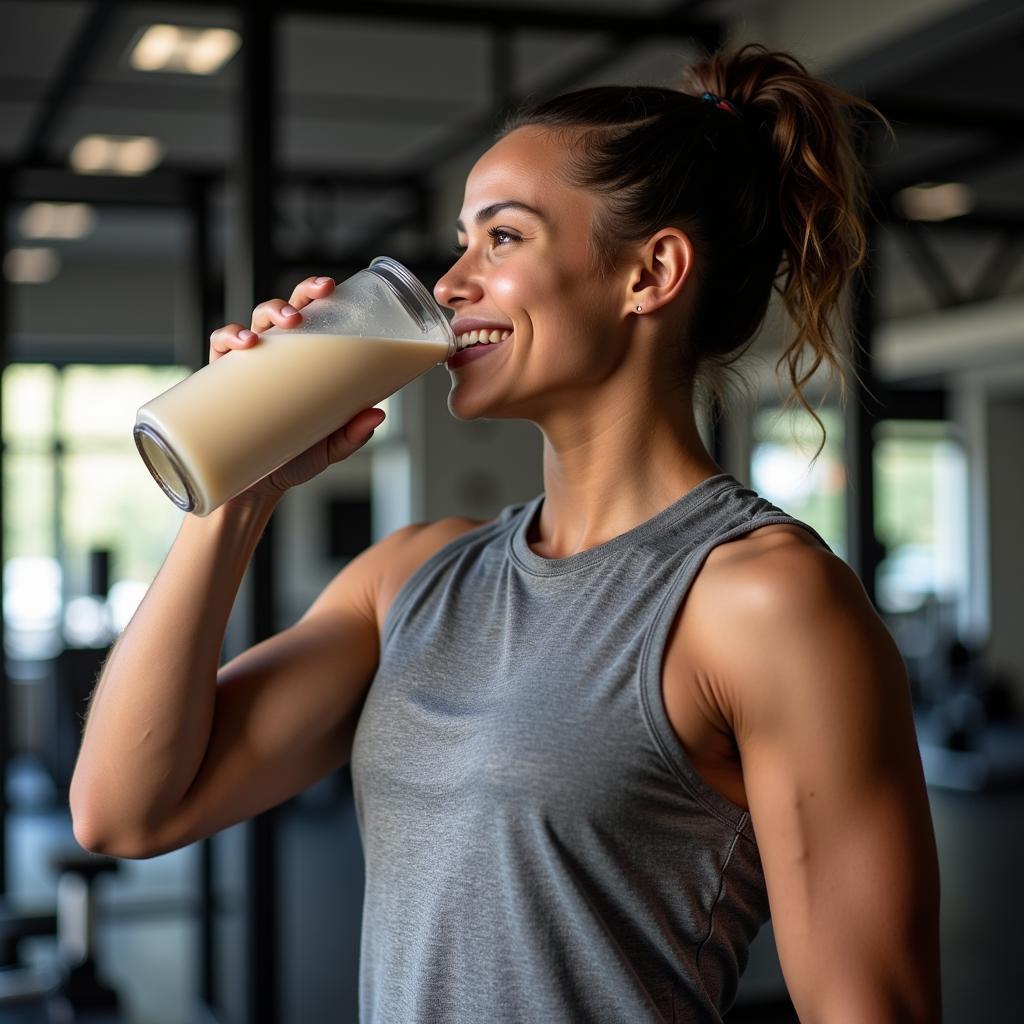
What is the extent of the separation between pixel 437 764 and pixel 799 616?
30cm

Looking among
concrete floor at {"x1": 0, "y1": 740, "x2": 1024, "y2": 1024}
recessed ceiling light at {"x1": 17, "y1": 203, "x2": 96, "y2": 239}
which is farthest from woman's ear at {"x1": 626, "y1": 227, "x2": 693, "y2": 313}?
recessed ceiling light at {"x1": 17, "y1": 203, "x2": 96, "y2": 239}

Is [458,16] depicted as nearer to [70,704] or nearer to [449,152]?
[449,152]

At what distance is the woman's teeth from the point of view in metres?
1.09

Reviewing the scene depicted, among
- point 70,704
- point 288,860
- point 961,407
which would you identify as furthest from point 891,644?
point 961,407

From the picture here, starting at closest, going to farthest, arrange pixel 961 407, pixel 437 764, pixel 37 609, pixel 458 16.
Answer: pixel 437 764
pixel 458 16
pixel 37 609
pixel 961 407

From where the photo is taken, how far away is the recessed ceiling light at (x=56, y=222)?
24.1 feet

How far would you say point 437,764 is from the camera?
3.50 feet

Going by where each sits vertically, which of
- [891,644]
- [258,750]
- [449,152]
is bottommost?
[258,750]

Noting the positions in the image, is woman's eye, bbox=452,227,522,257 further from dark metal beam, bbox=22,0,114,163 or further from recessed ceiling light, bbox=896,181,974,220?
recessed ceiling light, bbox=896,181,974,220

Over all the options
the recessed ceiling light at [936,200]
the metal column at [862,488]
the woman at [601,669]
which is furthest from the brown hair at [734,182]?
the recessed ceiling light at [936,200]

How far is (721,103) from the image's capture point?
3.93ft

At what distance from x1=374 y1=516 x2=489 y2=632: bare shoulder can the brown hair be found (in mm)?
274

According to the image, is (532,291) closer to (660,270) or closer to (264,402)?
(660,270)

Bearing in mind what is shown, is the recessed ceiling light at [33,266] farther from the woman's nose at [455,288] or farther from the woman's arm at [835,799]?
the woman's arm at [835,799]
